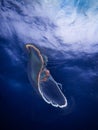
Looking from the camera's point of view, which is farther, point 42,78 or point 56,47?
point 56,47

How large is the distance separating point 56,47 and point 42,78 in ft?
16.9

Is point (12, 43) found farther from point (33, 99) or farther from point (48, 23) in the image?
point (33, 99)

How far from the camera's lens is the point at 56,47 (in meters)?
11.5

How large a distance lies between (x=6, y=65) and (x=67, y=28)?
672cm

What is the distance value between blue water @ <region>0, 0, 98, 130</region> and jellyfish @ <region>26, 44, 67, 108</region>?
127 inches

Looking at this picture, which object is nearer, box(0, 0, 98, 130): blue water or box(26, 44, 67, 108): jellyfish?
box(26, 44, 67, 108): jellyfish

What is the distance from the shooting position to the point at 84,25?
9648 mm

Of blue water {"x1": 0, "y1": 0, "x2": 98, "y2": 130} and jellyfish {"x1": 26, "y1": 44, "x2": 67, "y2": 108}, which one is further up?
blue water {"x1": 0, "y1": 0, "x2": 98, "y2": 130}

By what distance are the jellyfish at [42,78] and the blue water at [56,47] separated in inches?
127

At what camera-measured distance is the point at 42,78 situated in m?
6.59

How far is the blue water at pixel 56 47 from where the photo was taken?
29.1ft

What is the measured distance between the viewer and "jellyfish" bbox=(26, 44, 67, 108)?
5590 millimetres

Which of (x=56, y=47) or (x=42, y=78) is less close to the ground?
(x=56, y=47)

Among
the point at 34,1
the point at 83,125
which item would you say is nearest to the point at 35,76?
the point at 34,1
